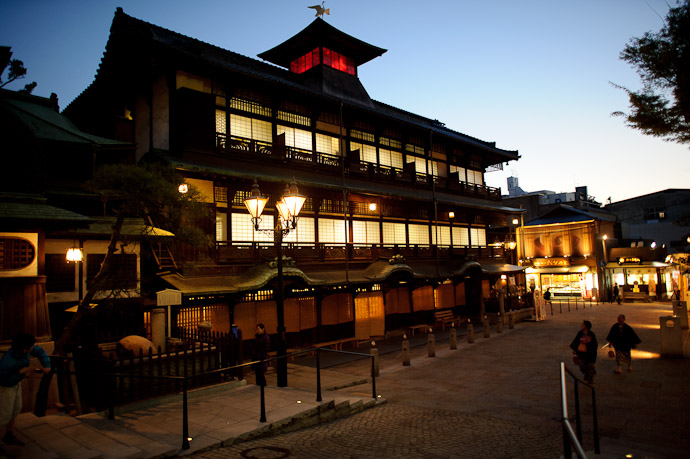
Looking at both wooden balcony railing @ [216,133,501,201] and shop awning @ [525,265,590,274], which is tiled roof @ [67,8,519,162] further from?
shop awning @ [525,265,590,274]

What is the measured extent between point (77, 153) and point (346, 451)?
50.3 feet

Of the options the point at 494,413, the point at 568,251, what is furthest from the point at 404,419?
the point at 568,251

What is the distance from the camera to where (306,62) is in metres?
26.8

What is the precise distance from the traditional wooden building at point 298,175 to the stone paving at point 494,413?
4846mm

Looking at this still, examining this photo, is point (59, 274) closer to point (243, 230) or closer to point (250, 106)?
point (243, 230)

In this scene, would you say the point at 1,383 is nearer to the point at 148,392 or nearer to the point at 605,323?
the point at 148,392

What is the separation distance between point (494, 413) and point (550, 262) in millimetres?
41975

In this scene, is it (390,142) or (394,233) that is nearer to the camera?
(394,233)

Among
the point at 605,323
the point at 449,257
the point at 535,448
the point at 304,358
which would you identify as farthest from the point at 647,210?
the point at 535,448

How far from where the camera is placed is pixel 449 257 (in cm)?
2984

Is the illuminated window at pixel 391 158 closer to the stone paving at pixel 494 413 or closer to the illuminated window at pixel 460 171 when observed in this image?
the illuminated window at pixel 460 171

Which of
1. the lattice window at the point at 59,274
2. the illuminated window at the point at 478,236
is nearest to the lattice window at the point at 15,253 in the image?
the lattice window at the point at 59,274

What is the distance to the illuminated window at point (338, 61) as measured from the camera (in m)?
26.1

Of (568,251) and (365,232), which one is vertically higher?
(365,232)
